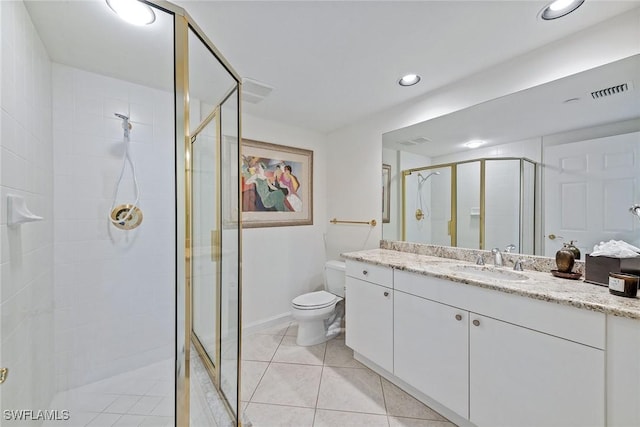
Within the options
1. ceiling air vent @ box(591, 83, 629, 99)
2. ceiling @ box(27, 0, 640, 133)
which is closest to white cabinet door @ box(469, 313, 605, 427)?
ceiling air vent @ box(591, 83, 629, 99)

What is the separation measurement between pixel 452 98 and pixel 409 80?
359mm

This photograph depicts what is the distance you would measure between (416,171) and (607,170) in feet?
3.70

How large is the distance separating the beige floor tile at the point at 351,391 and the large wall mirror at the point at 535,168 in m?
1.18

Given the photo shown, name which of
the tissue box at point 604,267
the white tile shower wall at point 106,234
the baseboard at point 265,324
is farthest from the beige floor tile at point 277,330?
the tissue box at point 604,267

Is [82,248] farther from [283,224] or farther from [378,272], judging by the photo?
[378,272]

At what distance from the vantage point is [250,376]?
183 centimetres

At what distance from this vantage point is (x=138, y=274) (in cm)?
188

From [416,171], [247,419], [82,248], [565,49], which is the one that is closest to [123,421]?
[247,419]

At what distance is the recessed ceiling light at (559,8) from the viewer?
44.8 inches

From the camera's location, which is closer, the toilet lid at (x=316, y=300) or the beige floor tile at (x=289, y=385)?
the beige floor tile at (x=289, y=385)

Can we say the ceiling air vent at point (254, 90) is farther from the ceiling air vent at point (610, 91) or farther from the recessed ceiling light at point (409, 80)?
the ceiling air vent at point (610, 91)

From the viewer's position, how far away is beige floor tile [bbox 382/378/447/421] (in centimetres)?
147

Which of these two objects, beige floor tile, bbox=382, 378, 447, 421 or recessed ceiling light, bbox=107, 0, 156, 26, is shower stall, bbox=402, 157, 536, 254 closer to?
beige floor tile, bbox=382, 378, 447, 421

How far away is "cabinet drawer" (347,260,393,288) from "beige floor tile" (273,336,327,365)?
752 millimetres
